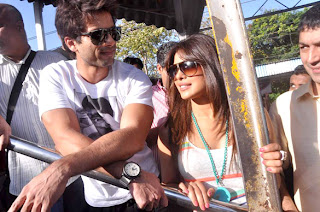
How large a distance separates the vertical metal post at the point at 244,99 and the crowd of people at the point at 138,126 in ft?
1.10

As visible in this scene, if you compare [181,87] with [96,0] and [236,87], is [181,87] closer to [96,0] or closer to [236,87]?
[96,0]

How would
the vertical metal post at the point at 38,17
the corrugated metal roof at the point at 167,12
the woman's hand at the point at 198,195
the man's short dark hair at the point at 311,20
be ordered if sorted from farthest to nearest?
the corrugated metal roof at the point at 167,12
the vertical metal post at the point at 38,17
the man's short dark hair at the point at 311,20
the woman's hand at the point at 198,195

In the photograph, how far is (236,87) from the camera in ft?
3.49

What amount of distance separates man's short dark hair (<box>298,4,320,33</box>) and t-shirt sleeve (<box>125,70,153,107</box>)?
80cm

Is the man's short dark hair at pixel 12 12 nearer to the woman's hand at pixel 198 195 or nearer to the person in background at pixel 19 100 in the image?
the person in background at pixel 19 100

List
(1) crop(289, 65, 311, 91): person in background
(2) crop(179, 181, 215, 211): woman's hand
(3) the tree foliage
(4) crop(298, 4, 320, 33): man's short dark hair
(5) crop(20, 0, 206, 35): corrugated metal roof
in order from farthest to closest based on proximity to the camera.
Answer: (3) the tree foliage < (5) crop(20, 0, 206, 35): corrugated metal roof < (1) crop(289, 65, 311, 91): person in background < (4) crop(298, 4, 320, 33): man's short dark hair < (2) crop(179, 181, 215, 211): woman's hand

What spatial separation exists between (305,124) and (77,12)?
126 centimetres

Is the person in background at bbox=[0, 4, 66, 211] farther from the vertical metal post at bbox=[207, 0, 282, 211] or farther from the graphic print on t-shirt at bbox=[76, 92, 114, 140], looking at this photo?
the vertical metal post at bbox=[207, 0, 282, 211]

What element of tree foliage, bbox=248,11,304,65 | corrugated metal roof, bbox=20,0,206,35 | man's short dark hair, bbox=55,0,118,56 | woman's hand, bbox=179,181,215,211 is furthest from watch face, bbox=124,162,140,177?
tree foliage, bbox=248,11,304,65


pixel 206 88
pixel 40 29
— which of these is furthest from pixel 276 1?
pixel 206 88

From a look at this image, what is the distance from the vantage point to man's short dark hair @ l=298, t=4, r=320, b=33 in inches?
63.2

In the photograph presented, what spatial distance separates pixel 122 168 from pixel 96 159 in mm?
113

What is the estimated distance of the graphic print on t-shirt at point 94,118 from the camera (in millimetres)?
1740

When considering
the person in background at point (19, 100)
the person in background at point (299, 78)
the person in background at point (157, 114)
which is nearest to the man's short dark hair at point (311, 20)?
the person in background at point (157, 114)
